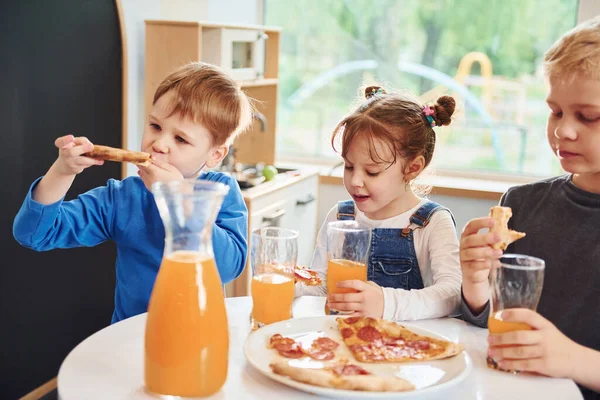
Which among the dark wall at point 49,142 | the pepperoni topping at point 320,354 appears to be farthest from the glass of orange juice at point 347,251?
the dark wall at point 49,142

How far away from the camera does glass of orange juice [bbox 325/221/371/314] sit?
4.29ft

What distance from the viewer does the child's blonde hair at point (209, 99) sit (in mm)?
1604

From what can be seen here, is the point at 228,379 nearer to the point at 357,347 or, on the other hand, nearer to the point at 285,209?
the point at 357,347

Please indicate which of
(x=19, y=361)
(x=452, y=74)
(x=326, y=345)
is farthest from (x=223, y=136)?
(x=452, y=74)

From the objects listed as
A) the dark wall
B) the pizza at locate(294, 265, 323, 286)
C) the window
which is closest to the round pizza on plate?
the pizza at locate(294, 265, 323, 286)

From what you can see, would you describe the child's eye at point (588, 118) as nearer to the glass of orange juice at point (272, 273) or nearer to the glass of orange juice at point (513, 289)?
the glass of orange juice at point (513, 289)

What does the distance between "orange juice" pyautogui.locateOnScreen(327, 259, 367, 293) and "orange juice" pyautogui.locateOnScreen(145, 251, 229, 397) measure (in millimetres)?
391

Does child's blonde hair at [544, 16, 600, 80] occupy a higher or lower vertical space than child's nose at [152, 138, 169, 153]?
higher

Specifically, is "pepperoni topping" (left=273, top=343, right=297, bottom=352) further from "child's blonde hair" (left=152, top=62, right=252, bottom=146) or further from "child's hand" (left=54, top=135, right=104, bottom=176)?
"child's blonde hair" (left=152, top=62, right=252, bottom=146)

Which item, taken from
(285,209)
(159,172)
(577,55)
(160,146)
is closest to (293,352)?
(159,172)

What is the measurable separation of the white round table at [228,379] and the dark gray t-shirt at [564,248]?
0.25 metres

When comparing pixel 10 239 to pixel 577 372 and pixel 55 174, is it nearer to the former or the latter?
pixel 55 174

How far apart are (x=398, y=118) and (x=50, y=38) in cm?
130

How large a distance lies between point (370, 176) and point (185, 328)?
0.85 meters
